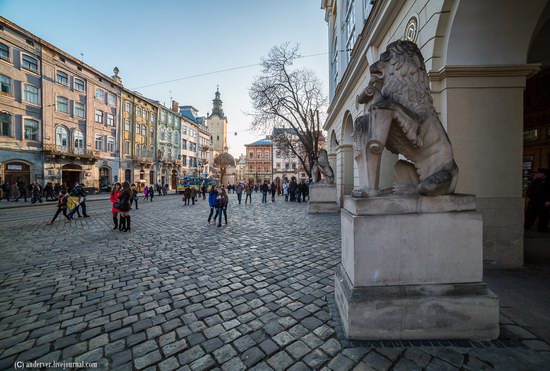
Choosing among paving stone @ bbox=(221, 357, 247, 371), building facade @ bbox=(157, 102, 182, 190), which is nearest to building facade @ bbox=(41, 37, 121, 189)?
building facade @ bbox=(157, 102, 182, 190)

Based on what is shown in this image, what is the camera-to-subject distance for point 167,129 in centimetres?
4431

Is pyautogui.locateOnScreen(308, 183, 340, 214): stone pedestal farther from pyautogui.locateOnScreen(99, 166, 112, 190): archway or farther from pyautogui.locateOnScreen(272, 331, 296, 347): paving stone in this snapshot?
pyautogui.locateOnScreen(99, 166, 112, 190): archway

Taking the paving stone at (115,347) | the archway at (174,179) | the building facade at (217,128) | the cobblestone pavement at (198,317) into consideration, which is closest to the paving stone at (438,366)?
the cobblestone pavement at (198,317)

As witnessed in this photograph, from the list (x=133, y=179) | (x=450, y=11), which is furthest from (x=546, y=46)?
(x=133, y=179)

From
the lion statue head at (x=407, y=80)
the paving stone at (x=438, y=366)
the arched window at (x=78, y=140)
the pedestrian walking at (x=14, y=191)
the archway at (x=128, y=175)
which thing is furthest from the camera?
the archway at (x=128, y=175)

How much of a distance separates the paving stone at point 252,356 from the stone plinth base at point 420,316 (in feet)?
3.01

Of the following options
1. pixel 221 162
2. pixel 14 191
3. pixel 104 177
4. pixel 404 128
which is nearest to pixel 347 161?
pixel 404 128

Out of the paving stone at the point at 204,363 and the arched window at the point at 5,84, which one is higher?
the arched window at the point at 5,84

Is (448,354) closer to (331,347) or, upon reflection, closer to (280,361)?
(331,347)

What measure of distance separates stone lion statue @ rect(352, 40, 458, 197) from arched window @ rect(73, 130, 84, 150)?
33886 millimetres

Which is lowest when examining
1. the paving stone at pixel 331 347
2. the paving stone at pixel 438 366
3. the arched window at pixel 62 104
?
the paving stone at pixel 331 347

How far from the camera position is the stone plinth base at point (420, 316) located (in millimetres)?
2355

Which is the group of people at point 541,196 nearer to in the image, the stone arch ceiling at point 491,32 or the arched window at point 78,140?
the stone arch ceiling at point 491,32

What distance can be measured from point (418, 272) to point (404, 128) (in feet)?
4.99
